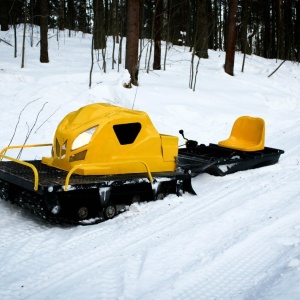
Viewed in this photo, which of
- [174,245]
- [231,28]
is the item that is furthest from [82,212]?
[231,28]

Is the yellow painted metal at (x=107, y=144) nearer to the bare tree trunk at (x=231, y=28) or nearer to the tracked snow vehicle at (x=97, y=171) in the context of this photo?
the tracked snow vehicle at (x=97, y=171)

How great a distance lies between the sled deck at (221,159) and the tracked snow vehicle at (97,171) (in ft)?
1.96

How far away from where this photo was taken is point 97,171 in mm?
4648

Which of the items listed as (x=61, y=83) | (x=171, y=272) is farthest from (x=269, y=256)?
(x=61, y=83)

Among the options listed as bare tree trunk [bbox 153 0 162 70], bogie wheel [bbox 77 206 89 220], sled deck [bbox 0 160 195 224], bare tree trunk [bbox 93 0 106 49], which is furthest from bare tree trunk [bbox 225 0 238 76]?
bogie wheel [bbox 77 206 89 220]

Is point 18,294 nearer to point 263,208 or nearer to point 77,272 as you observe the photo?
point 77,272

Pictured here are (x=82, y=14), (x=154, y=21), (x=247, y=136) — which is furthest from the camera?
(x=82, y=14)

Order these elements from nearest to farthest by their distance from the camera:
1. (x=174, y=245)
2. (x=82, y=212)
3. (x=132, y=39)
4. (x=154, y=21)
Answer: (x=174, y=245), (x=82, y=212), (x=132, y=39), (x=154, y=21)

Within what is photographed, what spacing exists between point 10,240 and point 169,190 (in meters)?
2.04

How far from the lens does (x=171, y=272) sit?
325 cm

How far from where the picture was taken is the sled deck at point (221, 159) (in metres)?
6.01

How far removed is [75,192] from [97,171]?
1.67ft

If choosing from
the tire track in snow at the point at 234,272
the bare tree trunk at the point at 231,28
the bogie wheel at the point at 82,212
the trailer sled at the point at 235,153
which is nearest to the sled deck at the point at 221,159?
the trailer sled at the point at 235,153

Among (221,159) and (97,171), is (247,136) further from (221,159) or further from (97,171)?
(97,171)
